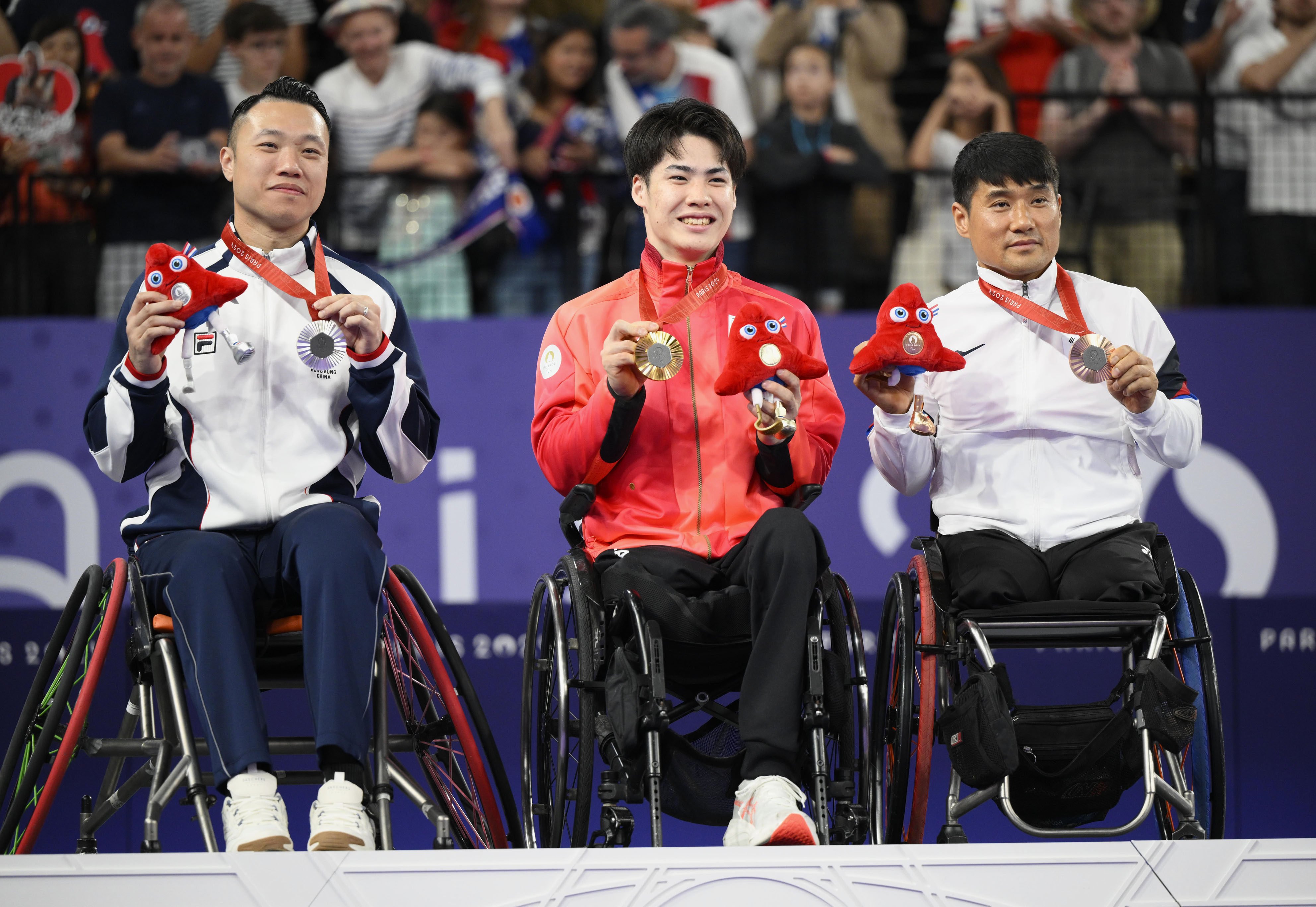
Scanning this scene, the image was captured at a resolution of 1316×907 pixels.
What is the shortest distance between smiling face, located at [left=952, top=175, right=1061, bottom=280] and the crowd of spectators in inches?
74.7

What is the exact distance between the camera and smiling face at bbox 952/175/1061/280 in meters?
3.27

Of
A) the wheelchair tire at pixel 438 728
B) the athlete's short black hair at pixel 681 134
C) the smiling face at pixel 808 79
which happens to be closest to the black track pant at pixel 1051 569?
the athlete's short black hair at pixel 681 134

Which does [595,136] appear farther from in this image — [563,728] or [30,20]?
[563,728]

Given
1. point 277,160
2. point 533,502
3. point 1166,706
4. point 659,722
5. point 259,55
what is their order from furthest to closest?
point 259,55, point 533,502, point 277,160, point 1166,706, point 659,722

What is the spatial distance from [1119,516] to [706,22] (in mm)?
3085

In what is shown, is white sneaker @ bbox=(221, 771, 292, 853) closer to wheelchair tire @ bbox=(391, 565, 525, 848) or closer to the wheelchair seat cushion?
wheelchair tire @ bbox=(391, 565, 525, 848)

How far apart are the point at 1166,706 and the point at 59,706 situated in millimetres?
2070

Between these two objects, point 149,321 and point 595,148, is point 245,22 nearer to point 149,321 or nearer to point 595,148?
point 595,148

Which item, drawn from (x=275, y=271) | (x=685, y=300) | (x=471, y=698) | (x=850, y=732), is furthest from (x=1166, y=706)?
(x=275, y=271)

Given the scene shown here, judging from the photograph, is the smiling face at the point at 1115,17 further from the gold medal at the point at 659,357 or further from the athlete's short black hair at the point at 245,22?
the gold medal at the point at 659,357

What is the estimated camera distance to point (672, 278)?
126 inches

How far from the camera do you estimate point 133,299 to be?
2961mm

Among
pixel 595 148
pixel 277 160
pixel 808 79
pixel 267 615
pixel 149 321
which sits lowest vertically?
pixel 267 615

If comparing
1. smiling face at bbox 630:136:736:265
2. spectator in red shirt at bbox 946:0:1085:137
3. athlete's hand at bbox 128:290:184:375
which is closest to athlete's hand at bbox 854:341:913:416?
smiling face at bbox 630:136:736:265
